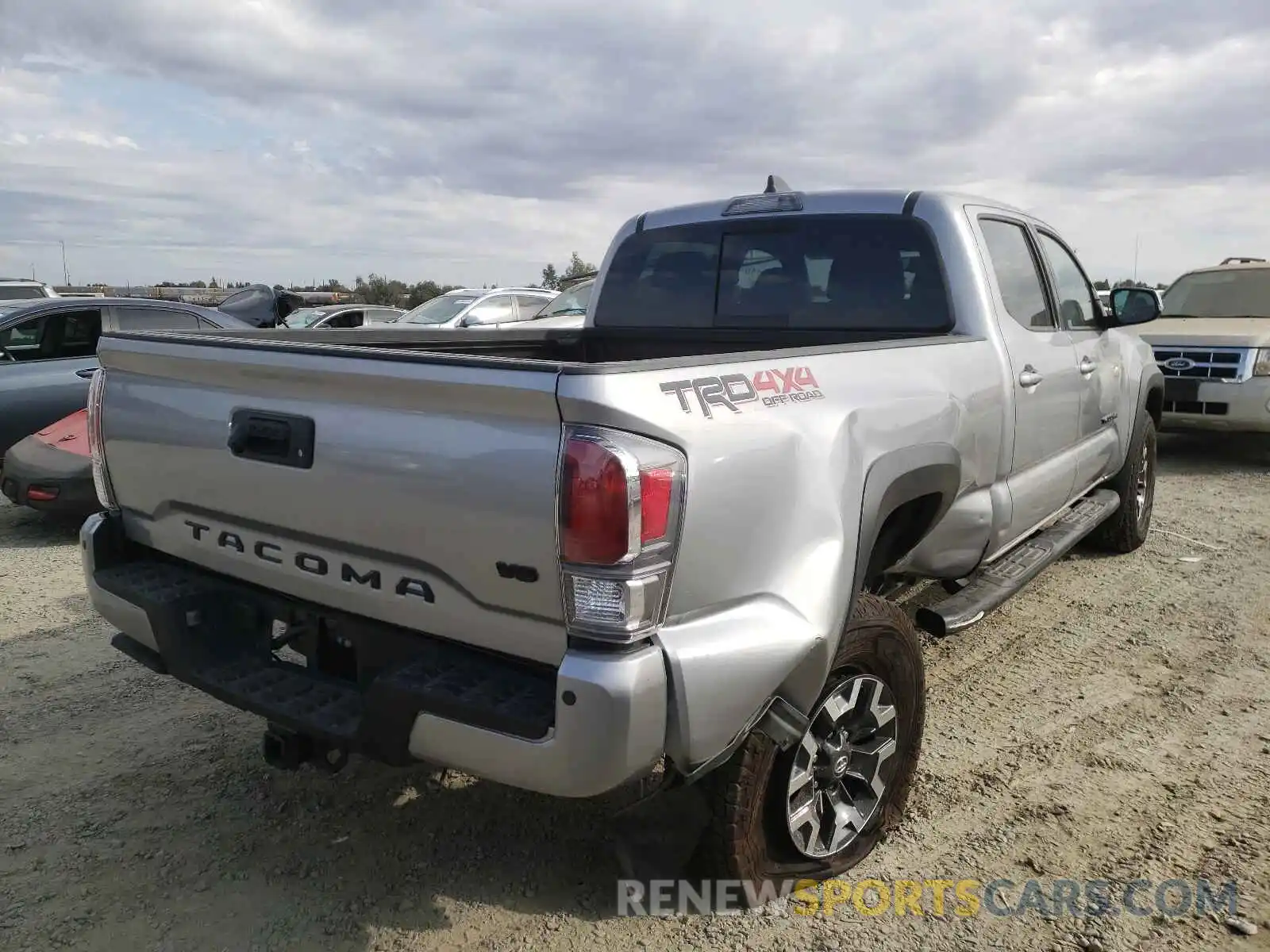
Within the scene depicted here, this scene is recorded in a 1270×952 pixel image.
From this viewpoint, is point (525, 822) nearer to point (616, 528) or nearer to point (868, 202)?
point (616, 528)

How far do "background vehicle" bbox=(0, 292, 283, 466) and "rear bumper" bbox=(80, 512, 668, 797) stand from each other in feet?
16.7

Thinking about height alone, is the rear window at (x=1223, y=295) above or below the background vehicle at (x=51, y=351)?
above

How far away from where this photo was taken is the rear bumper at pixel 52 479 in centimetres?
621

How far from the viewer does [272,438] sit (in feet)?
7.94

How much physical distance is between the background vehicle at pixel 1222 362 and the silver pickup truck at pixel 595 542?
6.43 metres

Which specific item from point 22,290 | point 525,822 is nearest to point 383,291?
point 22,290

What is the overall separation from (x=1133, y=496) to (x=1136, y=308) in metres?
1.38

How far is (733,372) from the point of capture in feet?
7.29

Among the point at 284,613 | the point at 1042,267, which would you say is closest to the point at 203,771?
the point at 284,613

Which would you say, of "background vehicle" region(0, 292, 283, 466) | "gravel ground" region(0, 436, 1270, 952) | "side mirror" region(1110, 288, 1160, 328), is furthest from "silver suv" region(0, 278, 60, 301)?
"side mirror" region(1110, 288, 1160, 328)

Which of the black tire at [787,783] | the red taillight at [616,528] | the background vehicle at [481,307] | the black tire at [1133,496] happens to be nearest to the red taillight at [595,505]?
the red taillight at [616,528]

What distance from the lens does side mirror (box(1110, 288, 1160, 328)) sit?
16.0ft

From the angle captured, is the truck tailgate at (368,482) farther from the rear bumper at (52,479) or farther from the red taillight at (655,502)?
the rear bumper at (52,479)

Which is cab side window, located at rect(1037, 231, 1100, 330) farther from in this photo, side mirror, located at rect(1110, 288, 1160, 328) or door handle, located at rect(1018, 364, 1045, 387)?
door handle, located at rect(1018, 364, 1045, 387)
